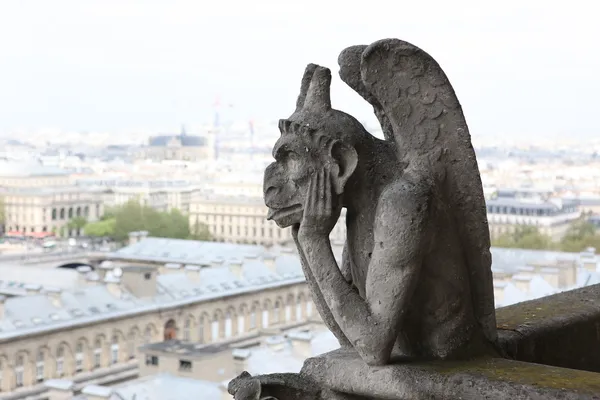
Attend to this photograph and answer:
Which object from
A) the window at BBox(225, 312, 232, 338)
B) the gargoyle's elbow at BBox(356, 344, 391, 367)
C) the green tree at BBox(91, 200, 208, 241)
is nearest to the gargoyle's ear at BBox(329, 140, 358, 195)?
the gargoyle's elbow at BBox(356, 344, 391, 367)

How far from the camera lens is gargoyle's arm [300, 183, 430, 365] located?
1927 millimetres

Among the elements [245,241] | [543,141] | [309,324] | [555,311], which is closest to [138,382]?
[309,324]

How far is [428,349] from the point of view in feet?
6.70

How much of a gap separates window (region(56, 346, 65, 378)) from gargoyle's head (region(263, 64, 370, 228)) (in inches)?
683

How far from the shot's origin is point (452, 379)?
189cm

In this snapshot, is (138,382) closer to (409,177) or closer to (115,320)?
(115,320)

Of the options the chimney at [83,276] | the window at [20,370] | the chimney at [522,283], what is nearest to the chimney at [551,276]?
the chimney at [522,283]

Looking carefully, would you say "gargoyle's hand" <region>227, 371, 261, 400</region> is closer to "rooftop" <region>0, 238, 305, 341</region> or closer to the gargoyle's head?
the gargoyle's head

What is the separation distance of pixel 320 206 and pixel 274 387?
334 mm

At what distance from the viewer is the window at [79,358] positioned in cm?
1912

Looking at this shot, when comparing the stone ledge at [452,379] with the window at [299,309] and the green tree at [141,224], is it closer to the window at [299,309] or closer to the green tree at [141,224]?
the window at [299,309]

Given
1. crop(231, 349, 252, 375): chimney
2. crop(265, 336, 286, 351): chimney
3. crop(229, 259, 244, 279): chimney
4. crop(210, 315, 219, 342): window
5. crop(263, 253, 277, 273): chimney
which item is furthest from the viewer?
crop(263, 253, 277, 273): chimney

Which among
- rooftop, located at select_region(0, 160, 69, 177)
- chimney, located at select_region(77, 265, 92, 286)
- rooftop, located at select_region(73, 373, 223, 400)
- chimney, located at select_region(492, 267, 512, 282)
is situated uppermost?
rooftop, located at select_region(0, 160, 69, 177)

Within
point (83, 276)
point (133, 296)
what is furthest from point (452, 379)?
point (83, 276)
